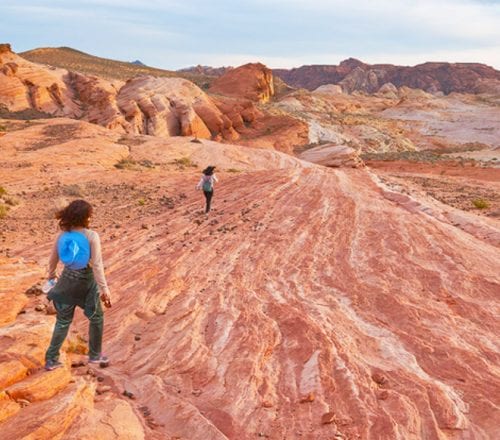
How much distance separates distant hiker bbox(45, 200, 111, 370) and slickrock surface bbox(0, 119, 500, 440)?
41 centimetres

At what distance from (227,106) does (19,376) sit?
44785 mm

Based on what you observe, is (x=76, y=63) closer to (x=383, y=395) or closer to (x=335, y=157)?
(x=335, y=157)

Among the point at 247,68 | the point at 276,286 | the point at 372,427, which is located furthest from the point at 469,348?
the point at 247,68

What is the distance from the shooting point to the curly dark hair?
5.18 m

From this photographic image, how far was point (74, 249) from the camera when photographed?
516 cm

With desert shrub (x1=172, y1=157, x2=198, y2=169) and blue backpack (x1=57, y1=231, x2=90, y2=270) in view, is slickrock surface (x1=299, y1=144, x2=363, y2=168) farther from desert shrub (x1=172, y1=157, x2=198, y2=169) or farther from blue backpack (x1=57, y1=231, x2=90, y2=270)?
blue backpack (x1=57, y1=231, x2=90, y2=270)

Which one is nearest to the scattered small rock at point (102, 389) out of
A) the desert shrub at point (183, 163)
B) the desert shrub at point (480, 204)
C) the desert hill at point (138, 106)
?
the desert shrub at point (480, 204)

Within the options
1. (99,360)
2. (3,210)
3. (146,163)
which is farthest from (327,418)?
(146,163)

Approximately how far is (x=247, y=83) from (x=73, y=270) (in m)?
65.8

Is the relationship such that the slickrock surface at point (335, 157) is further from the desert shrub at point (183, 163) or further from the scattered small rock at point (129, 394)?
the scattered small rock at point (129, 394)

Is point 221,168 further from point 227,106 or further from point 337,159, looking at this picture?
point 227,106

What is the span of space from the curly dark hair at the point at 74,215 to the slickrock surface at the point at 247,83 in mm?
62755

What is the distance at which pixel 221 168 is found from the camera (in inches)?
993

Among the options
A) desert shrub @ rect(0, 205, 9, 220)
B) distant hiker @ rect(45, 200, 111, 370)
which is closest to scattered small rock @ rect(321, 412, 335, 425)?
distant hiker @ rect(45, 200, 111, 370)
